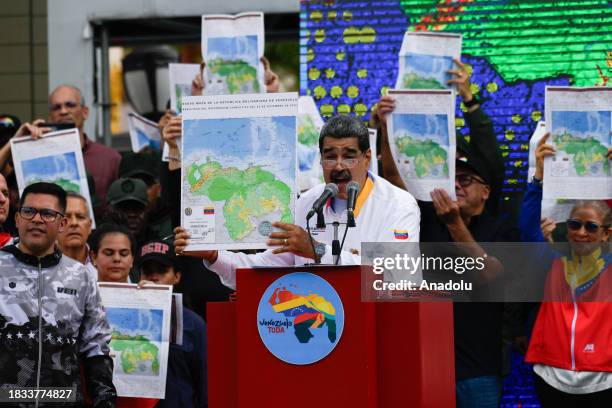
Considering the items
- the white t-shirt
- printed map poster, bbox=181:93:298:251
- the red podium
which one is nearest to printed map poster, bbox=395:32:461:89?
the white t-shirt

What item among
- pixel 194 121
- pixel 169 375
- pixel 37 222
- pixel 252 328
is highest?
pixel 194 121

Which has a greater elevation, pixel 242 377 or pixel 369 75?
pixel 369 75

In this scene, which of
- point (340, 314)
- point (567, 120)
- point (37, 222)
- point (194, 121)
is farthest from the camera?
point (567, 120)

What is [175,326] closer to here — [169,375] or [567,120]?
[169,375]

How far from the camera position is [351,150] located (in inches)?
278

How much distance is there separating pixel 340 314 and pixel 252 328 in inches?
17.9

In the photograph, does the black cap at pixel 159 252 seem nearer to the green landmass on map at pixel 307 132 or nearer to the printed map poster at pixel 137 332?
the printed map poster at pixel 137 332

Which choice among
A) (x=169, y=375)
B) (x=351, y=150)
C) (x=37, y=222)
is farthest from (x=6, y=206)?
(x=351, y=150)

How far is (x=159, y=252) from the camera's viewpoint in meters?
8.59

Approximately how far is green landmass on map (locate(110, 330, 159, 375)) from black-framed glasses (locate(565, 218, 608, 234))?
9.25 ft

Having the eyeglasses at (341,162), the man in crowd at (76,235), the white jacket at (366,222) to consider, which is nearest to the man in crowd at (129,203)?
the man in crowd at (76,235)

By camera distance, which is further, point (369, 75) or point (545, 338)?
point (369, 75)

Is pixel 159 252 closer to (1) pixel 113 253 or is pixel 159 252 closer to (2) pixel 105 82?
(1) pixel 113 253

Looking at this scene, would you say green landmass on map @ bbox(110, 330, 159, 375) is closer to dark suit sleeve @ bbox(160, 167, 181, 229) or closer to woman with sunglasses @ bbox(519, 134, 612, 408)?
dark suit sleeve @ bbox(160, 167, 181, 229)
